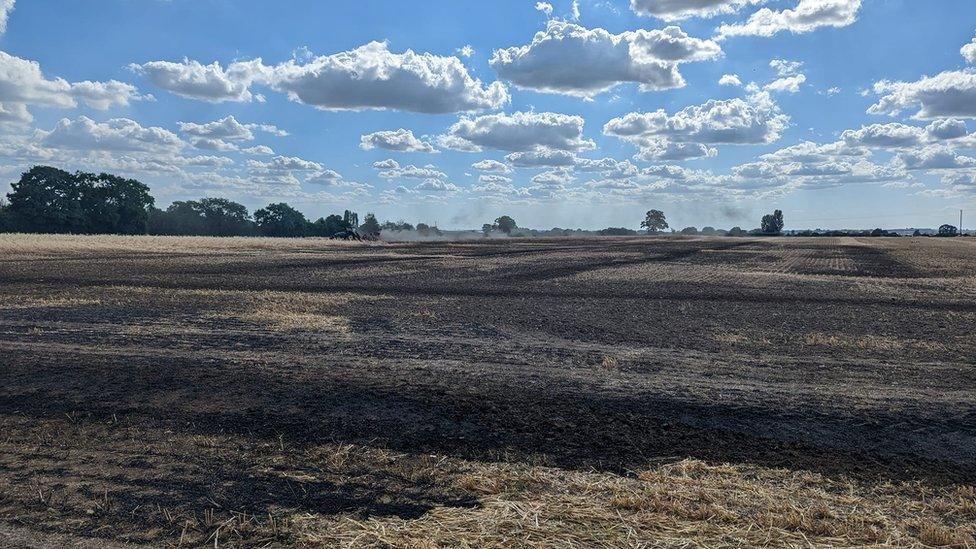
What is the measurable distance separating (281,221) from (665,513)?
113 meters

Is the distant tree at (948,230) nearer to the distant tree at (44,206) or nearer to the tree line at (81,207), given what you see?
the tree line at (81,207)

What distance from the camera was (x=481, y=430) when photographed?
6559 mm

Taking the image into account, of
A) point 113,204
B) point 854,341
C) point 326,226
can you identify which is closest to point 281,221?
point 326,226

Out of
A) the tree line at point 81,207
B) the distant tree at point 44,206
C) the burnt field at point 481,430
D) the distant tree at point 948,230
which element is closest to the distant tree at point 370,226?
the tree line at point 81,207

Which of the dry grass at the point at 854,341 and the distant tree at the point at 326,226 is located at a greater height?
the distant tree at the point at 326,226

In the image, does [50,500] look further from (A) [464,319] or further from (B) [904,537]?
(A) [464,319]

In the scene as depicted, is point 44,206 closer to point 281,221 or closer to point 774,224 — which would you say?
point 281,221

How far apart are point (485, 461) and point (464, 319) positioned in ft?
30.6

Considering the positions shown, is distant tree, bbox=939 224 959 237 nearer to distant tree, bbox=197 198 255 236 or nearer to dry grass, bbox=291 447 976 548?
distant tree, bbox=197 198 255 236

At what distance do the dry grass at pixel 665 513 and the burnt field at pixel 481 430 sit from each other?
0.07ft

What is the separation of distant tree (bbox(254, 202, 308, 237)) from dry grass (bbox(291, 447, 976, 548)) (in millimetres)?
109253

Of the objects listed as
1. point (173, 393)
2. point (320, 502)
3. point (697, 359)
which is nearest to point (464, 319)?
point (697, 359)

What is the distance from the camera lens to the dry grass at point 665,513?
437 cm

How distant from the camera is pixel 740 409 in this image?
295 inches
